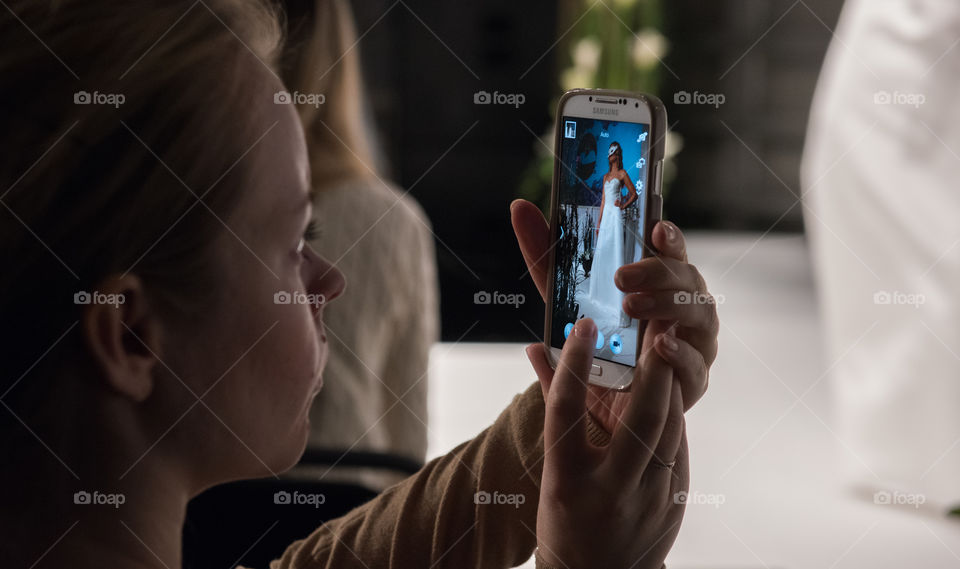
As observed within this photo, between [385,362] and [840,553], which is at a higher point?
Answer: [385,362]

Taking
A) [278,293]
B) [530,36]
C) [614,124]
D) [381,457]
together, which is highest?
[530,36]

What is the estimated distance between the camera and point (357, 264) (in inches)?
41.2

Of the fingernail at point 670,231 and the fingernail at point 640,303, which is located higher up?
the fingernail at point 670,231

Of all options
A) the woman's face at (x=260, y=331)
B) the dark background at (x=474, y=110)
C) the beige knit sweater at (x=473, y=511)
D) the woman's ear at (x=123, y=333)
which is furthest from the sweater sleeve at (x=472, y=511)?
the dark background at (x=474, y=110)

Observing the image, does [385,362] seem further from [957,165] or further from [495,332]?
[495,332]

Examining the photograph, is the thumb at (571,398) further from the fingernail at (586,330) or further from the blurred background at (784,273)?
the blurred background at (784,273)

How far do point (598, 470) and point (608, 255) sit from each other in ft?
0.49

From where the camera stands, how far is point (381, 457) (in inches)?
34.0

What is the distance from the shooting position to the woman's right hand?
0.50m

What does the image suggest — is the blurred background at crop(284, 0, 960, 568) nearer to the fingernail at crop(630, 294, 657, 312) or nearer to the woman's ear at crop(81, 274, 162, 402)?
the fingernail at crop(630, 294, 657, 312)

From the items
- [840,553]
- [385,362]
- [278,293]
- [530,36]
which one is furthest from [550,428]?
[530,36]

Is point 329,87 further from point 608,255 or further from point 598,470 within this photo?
point 598,470

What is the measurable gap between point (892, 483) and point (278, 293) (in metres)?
1.18

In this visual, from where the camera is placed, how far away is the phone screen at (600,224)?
22.7 inches
